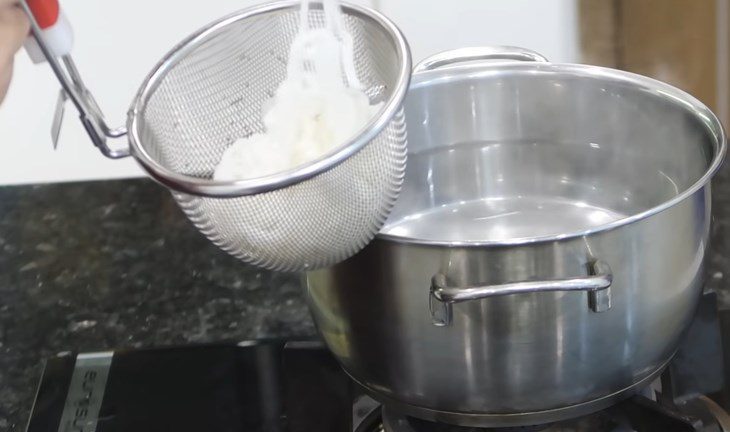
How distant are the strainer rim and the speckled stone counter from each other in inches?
9.1

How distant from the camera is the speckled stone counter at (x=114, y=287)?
79 centimetres

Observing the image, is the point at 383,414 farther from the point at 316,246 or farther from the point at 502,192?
the point at 502,192

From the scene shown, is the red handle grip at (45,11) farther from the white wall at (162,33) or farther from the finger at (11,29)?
the white wall at (162,33)

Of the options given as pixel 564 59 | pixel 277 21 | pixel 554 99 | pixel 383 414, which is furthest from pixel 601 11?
pixel 383 414

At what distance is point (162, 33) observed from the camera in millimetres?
1080

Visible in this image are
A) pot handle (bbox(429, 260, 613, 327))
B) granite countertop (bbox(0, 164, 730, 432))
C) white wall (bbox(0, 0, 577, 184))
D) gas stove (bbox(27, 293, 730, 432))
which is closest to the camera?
pot handle (bbox(429, 260, 613, 327))

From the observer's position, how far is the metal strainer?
1.84 feet

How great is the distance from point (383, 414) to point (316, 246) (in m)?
0.14

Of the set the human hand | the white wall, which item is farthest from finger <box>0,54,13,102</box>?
the white wall

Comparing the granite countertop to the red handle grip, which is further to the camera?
the granite countertop

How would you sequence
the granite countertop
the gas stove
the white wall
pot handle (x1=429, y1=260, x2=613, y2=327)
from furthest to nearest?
the white wall
the granite countertop
the gas stove
pot handle (x1=429, y1=260, x2=613, y2=327)

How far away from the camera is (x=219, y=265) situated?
883 millimetres

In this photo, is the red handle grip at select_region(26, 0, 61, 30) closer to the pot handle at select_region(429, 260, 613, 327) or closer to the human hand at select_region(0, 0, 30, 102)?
the human hand at select_region(0, 0, 30, 102)

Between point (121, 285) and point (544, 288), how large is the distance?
48 cm
